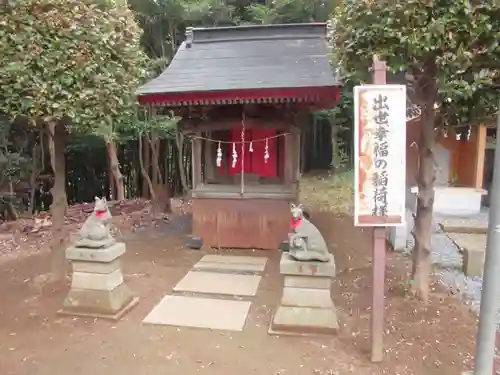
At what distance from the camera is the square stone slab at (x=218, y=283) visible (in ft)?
19.2

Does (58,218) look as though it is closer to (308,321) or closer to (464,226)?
(308,321)

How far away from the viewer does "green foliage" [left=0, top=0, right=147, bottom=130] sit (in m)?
4.64

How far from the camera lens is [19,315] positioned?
16.5ft

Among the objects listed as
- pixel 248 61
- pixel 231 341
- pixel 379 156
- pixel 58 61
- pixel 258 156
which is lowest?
pixel 231 341

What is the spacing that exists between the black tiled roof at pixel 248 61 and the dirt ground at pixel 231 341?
325 centimetres

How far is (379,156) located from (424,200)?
1766 millimetres

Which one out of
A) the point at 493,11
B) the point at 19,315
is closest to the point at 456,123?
the point at 493,11

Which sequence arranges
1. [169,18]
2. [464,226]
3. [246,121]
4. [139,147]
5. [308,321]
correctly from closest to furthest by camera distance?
[308,321] < [246,121] < [464,226] < [169,18] < [139,147]

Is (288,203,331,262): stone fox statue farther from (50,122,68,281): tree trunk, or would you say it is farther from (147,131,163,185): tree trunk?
(147,131,163,185): tree trunk

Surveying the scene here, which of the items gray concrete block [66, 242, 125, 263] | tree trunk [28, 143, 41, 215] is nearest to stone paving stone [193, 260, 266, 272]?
gray concrete block [66, 242, 125, 263]

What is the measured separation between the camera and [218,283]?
20.2ft

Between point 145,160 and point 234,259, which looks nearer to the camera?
point 234,259

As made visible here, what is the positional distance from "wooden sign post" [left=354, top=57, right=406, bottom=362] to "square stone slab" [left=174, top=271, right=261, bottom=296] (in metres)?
2.47

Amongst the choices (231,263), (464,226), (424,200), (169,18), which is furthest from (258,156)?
(169,18)
